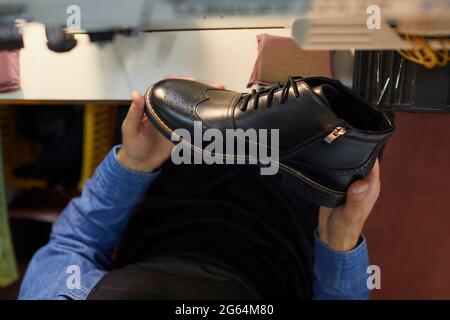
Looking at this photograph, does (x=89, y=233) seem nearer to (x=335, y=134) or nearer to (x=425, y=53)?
(x=335, y=134)

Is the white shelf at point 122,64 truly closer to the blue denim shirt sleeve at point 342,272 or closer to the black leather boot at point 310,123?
the black leather boot at point 310,123

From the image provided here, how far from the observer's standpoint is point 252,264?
0.71 m

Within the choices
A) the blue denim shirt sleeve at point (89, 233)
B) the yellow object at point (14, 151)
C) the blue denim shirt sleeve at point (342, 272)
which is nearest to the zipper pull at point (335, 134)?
the blue denim shirt sleeve at point (342, 272)

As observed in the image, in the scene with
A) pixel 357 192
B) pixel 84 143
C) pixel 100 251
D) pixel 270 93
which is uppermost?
pixel 270 93

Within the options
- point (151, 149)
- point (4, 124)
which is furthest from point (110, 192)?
point (4, 124)

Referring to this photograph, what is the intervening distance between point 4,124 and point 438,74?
0.95 meters

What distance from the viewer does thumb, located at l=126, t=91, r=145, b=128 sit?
1.86 ft

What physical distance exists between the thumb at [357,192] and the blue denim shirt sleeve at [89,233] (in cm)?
32

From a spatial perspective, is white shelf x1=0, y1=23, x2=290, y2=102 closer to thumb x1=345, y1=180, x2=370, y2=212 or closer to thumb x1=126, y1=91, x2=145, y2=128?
thumb x1=126, y1=91, x2=145, y2=128

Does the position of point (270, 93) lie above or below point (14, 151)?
above

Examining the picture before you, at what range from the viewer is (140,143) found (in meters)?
0.62

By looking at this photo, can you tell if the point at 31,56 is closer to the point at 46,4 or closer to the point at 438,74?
the point at 46,4

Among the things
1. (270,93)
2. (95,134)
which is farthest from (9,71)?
(270,93)

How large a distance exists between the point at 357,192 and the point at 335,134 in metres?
0.09
